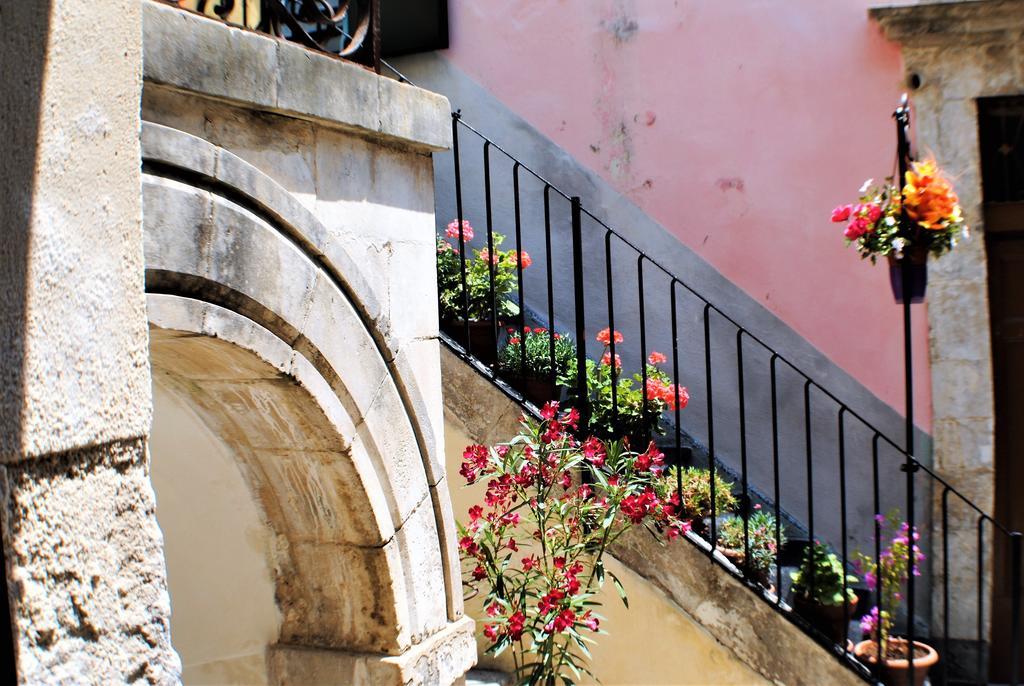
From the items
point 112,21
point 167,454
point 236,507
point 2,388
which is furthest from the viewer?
point 167,454

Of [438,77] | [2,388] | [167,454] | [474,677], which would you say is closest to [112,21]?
[2,388]

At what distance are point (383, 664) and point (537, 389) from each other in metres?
1.96

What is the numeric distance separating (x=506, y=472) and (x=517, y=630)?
529 mm

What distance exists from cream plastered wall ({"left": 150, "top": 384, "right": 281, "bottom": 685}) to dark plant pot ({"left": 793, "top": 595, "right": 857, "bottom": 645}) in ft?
7.61

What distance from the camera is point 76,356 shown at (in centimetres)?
137

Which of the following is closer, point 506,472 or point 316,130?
point 316,130

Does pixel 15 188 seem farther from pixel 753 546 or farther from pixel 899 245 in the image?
pixel 753 546

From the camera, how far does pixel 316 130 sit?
269cm

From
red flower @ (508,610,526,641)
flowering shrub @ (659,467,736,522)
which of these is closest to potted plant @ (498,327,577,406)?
flowering shrub @ (659,467,736,522)

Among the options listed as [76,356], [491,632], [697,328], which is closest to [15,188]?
[76,356]

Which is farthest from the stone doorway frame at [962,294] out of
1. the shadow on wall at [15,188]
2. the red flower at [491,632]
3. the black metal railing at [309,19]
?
the shadow on wall at [15,188]

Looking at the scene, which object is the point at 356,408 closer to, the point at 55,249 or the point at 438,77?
the point at 55,249

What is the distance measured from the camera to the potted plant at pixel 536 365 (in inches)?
181

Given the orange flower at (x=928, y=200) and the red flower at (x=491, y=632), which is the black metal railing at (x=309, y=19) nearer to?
the red flower at (x=491, y=632)
